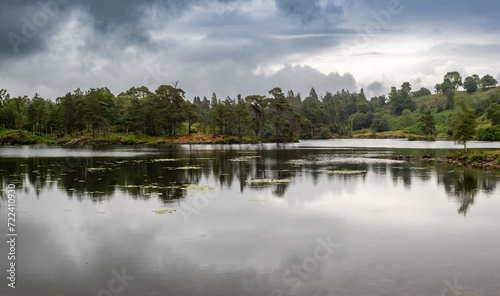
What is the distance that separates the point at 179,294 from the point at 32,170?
44.8m

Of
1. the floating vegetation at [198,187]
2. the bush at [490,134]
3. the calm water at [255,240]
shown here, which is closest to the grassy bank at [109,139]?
the bush at [490,134]

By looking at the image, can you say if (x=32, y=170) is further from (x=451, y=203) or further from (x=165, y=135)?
(x=165, y=135)

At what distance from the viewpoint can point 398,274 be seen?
14227mm

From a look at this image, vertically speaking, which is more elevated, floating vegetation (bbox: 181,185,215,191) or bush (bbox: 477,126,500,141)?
bush (bbox: 477,126,500,141)

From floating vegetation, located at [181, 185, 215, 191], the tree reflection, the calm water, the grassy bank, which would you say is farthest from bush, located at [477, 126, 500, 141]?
floating vegetation, located at [181, 185, 215, 191]

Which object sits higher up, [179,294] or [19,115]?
[19,115]

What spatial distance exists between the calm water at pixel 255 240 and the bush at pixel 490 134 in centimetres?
14237

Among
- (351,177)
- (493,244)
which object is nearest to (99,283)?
(493,244)

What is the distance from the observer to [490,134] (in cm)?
15675

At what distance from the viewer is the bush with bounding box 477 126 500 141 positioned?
154 metres

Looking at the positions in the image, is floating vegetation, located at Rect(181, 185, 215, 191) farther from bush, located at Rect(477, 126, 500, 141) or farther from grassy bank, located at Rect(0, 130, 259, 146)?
bush, located at Rect(477, 126, 500, 141)

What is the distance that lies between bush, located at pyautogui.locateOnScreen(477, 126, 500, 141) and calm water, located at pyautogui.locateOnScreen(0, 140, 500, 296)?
142 meters

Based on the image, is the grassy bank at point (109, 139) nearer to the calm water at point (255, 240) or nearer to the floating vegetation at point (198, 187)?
the floating vegetation at point (198, 187)

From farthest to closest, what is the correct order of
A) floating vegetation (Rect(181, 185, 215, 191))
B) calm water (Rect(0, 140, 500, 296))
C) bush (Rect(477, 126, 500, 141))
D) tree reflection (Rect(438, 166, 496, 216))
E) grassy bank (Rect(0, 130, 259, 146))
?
bush (Rect(477, 126, 500, 141)) < grassy bank (Rect(0, 130, 259, 146)) < floating vegetation (Rect(181, 185, 215, 191)) < tree reflection (Rect(438, 166, 496, 216)) < calm water (Rect(0, 140, 500, 296))
